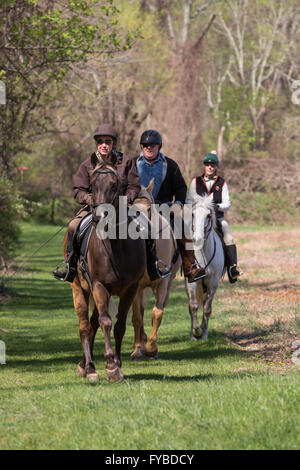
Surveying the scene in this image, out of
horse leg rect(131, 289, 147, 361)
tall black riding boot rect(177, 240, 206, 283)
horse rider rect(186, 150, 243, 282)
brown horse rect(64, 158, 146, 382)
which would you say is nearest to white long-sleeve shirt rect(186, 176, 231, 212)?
horse rider rect(186, 150, 243, 282)

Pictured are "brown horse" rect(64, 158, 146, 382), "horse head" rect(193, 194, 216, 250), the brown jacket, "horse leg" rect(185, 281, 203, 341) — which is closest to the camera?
"brown horse" rect(64, 158, 146, 382)

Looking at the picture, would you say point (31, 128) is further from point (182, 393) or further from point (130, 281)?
point (182, 393)

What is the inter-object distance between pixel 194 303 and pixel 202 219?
5.60 feet

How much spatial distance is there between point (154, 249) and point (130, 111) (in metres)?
25.0

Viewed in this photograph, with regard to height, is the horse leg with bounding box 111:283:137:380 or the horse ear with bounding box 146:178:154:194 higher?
the horse ear with bounding box 146:178:154:194

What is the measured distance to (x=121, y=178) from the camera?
33.9 feet

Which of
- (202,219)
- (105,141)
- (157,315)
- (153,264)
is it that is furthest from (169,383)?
(202,219)

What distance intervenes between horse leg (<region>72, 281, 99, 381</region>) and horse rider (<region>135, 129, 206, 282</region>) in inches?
96.5

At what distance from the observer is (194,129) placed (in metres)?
44.3

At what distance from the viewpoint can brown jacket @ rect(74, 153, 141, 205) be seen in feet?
34.2

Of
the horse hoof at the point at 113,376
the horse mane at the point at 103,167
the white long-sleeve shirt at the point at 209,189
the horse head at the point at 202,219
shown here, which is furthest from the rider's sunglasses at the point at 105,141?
the white long-sleeve shirt at the point at 209,189

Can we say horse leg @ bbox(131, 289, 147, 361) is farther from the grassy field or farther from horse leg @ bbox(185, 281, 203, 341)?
horse leg @ bbox(185, 281, 203, 341)

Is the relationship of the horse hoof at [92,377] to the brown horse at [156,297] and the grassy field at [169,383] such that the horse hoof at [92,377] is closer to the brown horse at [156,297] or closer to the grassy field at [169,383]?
the grassy field at [169,383]

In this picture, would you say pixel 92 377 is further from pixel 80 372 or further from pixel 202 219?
pixel 202 219
